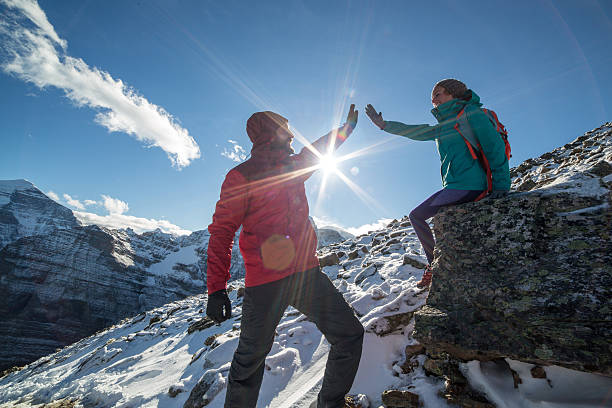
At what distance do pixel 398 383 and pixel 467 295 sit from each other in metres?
1.21

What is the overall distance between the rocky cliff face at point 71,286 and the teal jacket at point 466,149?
8881 centimetres

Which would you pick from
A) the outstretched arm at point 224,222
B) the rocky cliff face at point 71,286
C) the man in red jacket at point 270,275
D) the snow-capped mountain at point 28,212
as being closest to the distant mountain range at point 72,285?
the rocky cliff face at point 71,286

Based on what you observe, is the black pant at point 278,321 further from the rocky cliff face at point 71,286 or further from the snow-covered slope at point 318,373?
the rocky cliff face at point 71,286

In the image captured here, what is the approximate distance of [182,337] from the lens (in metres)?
7.84

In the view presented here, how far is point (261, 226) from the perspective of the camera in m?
2.55

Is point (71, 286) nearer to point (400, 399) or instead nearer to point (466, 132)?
point (400, 399)

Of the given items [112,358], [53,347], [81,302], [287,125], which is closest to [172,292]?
[81,302]

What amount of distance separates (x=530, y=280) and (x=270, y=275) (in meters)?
2.23

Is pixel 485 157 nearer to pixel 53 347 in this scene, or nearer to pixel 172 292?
pixel 53 347

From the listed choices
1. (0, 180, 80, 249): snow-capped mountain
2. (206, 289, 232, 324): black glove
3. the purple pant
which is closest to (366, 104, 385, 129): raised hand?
the purple pant

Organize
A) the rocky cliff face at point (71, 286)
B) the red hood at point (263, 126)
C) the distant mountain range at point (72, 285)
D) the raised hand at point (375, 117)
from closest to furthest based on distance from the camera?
the red hood at point (263, 126)
the raised hand at point (375, 117)
the rocky cliff face at point (71, 286)
the distant mountain range at point (72, 285)

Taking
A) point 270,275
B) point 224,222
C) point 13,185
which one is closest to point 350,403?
point 270,275

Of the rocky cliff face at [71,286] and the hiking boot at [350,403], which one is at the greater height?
the rocky cliff face at [71,286]

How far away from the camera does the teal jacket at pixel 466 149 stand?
285cm
